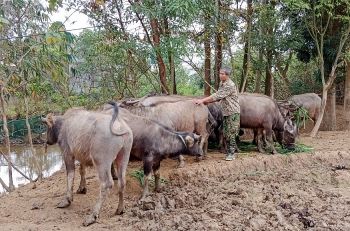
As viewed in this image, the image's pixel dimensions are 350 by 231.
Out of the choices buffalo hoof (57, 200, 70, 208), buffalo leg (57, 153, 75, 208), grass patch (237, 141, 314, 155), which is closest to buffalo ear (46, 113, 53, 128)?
buffalo leg (57, 153, 75, 208)

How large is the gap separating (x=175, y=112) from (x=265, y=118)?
2389 mm

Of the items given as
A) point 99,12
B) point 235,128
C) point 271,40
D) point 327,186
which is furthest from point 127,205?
point 271,40

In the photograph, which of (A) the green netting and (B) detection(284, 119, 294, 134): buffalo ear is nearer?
(B) detection(284, 119, 294, 134): buffalo ear

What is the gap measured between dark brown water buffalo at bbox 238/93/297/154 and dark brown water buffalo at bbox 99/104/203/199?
2767 millimetres

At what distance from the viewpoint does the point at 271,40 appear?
1075cm

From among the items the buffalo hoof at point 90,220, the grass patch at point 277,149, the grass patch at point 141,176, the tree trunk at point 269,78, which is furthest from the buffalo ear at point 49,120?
the tree trunk at point 269,78

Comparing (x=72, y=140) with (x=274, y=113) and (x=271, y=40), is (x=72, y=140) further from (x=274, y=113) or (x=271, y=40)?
(x=271, y=40)

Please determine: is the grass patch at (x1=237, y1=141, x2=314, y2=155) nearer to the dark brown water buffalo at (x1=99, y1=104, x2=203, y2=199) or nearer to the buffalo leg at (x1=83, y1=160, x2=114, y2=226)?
the dark brown water buffalo at (x1=99, y1=104, x2=203, y2=199)

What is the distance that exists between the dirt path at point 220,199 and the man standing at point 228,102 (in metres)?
0.58

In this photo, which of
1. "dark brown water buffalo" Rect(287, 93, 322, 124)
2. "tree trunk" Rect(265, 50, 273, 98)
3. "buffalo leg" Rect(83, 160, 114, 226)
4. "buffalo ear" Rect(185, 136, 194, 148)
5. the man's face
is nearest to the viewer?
"buffalo leg" Rect(83, 160, 114, 226)

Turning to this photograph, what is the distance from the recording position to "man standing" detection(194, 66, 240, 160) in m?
7.51

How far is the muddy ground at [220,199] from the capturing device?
Answer: 16.5 ft

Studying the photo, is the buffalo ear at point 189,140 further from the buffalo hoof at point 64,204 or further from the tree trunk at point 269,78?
the tree trunk at point 269,78

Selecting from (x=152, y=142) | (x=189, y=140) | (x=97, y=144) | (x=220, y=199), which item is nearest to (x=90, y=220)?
(x=97, y=144)
